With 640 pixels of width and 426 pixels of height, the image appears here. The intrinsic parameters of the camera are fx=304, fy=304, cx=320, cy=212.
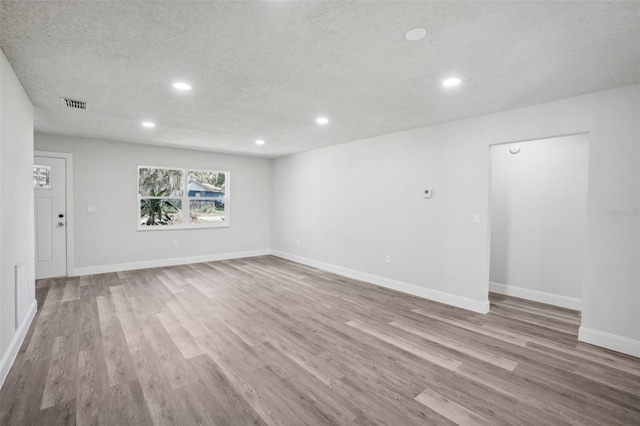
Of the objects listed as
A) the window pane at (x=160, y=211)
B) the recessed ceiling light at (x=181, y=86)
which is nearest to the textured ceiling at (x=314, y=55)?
the recessed ceiling light at (x=181, y=86)

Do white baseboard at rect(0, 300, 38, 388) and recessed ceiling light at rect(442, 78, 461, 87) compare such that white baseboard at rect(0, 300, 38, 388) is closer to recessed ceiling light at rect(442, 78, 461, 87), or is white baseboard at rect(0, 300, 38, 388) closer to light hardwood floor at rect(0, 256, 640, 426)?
light hardwood floor at rect(0, 256, 640, 426)

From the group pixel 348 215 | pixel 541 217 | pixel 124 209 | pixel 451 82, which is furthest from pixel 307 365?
pixel 124 209

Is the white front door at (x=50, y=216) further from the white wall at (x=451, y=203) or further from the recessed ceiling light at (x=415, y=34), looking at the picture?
the recessed ceiling light at (x=415, y=34)

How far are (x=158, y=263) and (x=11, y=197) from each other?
3.92 meters

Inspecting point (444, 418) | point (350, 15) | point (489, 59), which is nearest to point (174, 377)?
point (444, 418)

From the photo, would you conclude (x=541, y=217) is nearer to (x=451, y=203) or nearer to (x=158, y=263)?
(x=451, y=203)

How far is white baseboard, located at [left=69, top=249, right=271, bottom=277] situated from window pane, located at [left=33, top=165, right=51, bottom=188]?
5.04 feet

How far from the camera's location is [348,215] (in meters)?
5.65

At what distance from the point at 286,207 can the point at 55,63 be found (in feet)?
16.8

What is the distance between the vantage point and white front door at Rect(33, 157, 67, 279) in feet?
16.7

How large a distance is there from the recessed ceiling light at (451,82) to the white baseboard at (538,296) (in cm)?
327

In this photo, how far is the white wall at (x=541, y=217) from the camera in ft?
12.9

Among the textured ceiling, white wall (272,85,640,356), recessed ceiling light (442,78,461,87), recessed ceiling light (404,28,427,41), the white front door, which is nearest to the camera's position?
the textured ceiling

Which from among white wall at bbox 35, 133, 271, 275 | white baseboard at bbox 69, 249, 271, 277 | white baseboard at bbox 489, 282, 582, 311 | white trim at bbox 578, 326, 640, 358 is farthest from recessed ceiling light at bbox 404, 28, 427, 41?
white baseboard at bbox 69, 249, 271, 277
